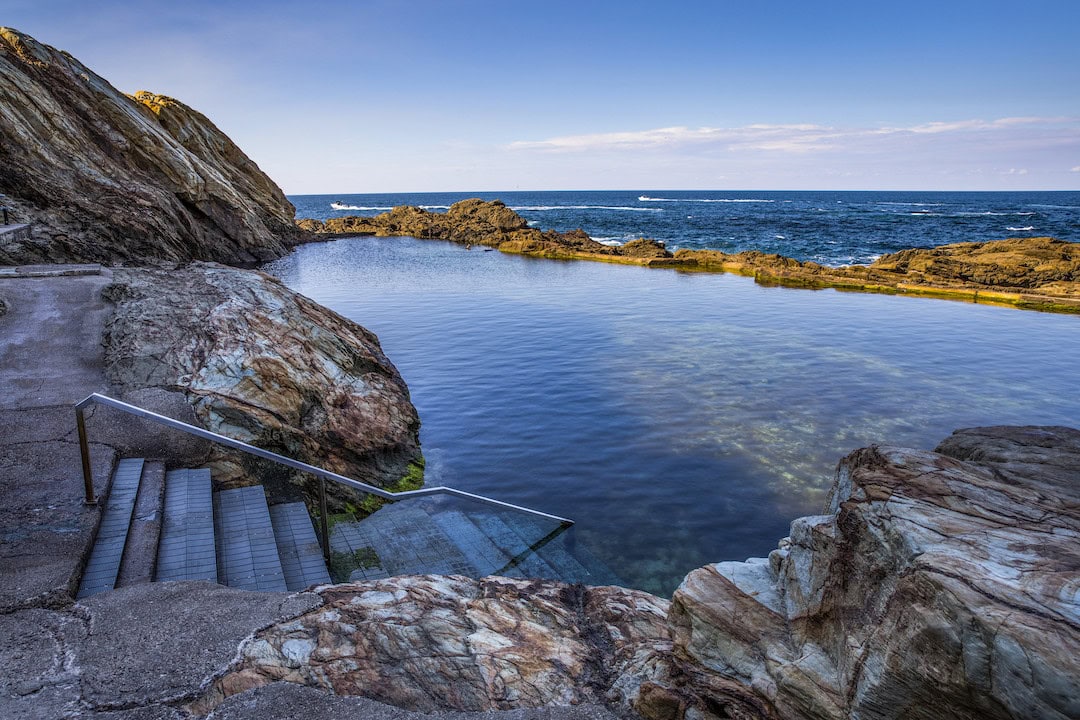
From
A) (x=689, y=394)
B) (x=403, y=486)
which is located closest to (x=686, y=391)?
(x=689, y=394)

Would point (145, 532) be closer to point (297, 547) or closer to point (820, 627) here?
point (297, 547)

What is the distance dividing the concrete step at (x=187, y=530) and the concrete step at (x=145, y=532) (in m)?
0.11

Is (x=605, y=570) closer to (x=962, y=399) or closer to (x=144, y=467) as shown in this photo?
(x=144, y=467)

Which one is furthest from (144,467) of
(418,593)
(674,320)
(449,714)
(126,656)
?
(674,320)

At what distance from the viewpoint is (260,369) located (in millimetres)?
9492

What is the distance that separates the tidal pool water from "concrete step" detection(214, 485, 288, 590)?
3575mm

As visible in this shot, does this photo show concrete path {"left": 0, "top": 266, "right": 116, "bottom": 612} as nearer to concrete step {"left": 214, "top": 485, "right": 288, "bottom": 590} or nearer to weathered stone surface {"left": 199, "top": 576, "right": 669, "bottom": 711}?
concrete step {"left": 214, "top": 485, "right": 288, "bottom": 590}

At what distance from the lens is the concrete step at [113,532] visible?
201 inches

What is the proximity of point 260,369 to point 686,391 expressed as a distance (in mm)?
9736

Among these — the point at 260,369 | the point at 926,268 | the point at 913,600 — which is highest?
the point at 926,268

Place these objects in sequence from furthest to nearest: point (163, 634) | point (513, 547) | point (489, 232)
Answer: point (489, 232) → point (513, 547) → point (163, 634)

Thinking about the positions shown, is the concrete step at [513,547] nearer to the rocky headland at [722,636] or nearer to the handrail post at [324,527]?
the handrail post at [324,527]

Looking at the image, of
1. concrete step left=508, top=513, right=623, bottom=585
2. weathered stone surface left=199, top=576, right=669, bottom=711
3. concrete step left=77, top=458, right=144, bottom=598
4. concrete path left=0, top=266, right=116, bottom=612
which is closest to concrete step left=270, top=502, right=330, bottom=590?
weathered stone surface left=199, top=576, right=669, bottom=711

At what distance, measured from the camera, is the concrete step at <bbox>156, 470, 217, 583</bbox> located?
18.5 ft
